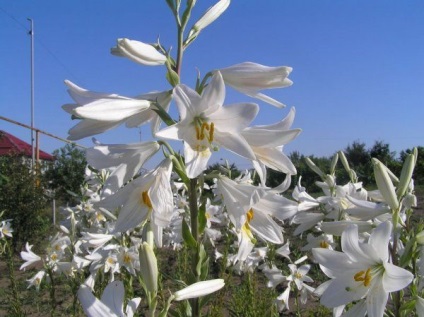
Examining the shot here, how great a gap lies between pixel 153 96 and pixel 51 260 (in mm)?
2746

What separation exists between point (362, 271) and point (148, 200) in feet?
2.59

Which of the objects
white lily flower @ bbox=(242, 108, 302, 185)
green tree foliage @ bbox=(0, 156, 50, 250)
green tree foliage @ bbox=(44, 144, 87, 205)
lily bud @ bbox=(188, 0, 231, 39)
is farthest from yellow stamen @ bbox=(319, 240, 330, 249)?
green tree foliage @ bbox=(44, 144, 87, 205)

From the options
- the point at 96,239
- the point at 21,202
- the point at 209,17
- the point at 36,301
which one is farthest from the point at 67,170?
the point at 209,17

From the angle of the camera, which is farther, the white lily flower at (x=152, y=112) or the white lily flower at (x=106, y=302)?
Result: the white lily flower at (x=152, y=112)

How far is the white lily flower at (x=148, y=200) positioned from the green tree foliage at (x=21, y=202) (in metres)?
7.93

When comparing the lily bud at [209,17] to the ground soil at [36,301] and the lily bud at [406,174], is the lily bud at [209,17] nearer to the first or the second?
the lily bud at [406,174]

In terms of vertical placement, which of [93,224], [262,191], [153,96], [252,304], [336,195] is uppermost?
[153,96]

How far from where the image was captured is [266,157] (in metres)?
1.39

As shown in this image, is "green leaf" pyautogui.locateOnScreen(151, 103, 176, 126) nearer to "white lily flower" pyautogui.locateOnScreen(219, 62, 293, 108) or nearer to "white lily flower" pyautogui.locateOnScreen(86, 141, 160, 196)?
"white lily flower" pyautogui.locateOnScreen(86, 141, 160, 196)

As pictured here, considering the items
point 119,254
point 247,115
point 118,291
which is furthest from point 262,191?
point 119,254

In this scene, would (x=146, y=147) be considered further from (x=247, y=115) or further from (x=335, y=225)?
(x=335, y=225)

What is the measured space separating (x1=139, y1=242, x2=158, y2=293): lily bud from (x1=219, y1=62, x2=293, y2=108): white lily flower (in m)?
0.63

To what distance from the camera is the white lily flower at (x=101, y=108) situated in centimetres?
123

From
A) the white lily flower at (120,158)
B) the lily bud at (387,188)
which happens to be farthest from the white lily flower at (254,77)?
the lily bud at (387,188)
